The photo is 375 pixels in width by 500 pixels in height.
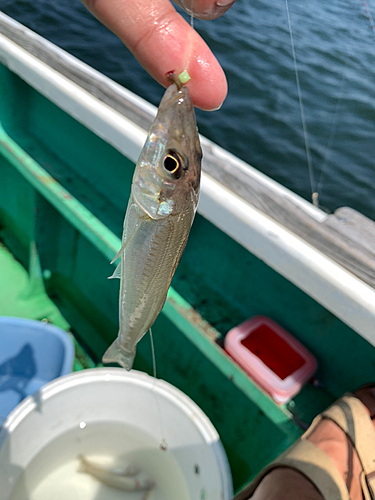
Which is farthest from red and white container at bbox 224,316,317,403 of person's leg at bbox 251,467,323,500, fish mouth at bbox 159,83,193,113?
fish mouth at bbox 159,83,193,113

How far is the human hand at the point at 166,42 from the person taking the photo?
46.3 inches

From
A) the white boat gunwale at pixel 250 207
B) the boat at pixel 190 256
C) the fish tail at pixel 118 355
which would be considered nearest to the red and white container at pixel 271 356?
the boat at pixel 190 256

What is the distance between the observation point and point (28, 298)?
9.82ft

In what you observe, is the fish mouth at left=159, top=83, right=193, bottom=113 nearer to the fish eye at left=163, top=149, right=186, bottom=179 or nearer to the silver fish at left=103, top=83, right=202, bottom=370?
the silver fish at left=103, top=83, right=202, bottom=370

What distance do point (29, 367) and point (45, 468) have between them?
64cm

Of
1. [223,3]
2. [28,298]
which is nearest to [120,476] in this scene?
[28,298]

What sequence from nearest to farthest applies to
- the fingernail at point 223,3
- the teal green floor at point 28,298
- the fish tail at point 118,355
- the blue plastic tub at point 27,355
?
the fingernail at point 223,3
the fish tail at point 118,355
the blue plastic tub at point 27,355
the teal green floor at point 28,298

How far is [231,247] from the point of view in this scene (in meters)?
2.21

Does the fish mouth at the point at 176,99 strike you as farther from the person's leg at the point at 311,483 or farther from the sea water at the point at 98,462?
the sea water at the point at 98,462

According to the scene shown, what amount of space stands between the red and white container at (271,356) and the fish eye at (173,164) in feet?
3.79

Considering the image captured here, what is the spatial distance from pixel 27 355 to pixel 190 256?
118 centimetres

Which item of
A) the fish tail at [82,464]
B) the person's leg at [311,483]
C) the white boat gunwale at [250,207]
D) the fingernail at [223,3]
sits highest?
the fingernail at [223,3]

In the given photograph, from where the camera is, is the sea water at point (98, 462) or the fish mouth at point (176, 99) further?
the sea water at point (98, 462)

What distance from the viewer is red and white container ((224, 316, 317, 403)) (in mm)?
1909
